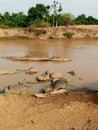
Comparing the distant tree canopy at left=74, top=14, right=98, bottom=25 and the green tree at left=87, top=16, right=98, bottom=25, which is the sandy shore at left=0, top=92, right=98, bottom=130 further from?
the green tree at left=87, top=16, right=98, bottom=25

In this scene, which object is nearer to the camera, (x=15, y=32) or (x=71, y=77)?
(x=71, y=77)

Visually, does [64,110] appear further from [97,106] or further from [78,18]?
[78,18]

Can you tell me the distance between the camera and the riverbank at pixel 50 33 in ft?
160

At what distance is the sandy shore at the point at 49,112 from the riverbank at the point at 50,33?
124 ft

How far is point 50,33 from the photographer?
4909 centimetres

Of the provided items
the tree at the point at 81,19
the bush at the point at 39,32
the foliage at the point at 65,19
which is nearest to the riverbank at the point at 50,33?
the bush at the point at 39,32

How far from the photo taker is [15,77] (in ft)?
53.8

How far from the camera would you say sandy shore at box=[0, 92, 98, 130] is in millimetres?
8492

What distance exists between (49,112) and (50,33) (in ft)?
132

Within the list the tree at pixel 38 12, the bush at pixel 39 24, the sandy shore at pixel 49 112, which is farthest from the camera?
the tree at pixel 38 12

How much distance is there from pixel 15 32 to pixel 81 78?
3487 centimetres

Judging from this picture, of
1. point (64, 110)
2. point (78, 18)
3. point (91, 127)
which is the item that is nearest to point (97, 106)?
point (64, 110)

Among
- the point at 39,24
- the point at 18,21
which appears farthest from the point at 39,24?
the point at 18,21

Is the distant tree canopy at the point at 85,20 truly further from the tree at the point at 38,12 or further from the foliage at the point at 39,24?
the foliage at the point at 39,24
